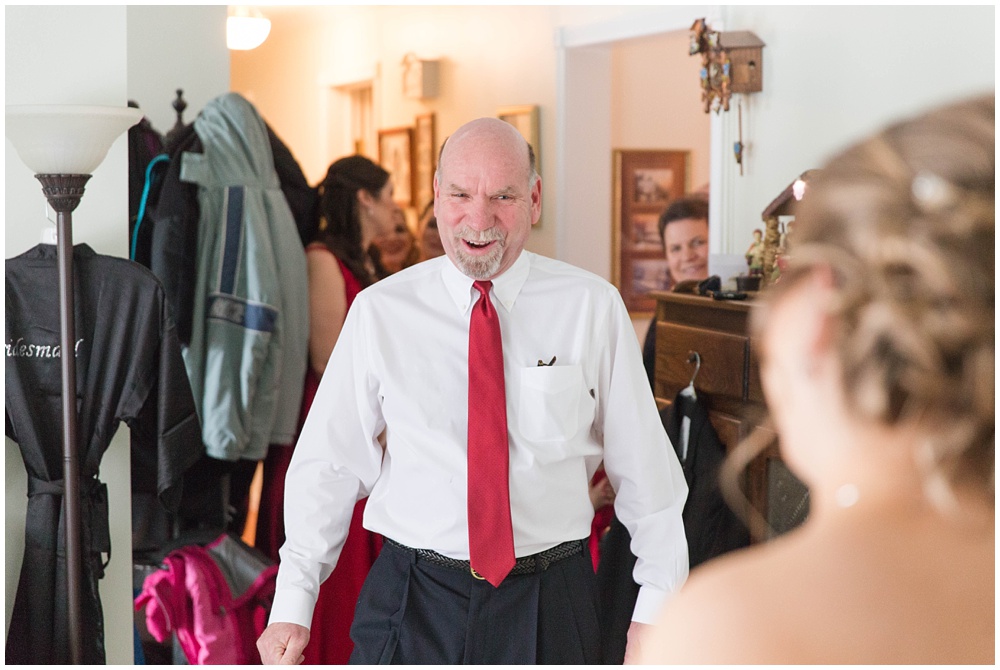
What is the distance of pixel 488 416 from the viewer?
6.22 ft

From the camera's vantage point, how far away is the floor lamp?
212 cm

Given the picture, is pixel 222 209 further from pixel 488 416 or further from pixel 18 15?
pixel 488 416

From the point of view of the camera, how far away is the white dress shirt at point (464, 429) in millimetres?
1926

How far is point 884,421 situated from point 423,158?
4961 mm

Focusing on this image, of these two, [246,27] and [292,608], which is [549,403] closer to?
[292,608]

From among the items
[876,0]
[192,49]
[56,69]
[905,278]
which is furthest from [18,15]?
[905,278]

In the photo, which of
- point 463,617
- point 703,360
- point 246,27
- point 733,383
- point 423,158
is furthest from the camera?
point 423,158

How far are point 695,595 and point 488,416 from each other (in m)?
1.18

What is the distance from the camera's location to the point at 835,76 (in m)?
2.88

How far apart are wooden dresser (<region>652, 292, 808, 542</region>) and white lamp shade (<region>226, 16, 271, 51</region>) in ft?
10.8

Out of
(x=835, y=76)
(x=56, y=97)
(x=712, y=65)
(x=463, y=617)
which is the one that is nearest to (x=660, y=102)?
(x=712, y=65)

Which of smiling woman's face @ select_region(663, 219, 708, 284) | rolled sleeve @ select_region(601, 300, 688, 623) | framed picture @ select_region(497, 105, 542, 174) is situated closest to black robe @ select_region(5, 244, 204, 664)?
rolled sleeve @ select_region(601, 300, 688, 623)

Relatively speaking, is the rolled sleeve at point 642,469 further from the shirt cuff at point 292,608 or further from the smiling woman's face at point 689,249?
the smiling woman's face at point 689,249

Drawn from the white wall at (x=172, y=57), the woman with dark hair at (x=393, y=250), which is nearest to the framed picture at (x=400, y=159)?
the woman with dark hair at (x=393, y=250)
